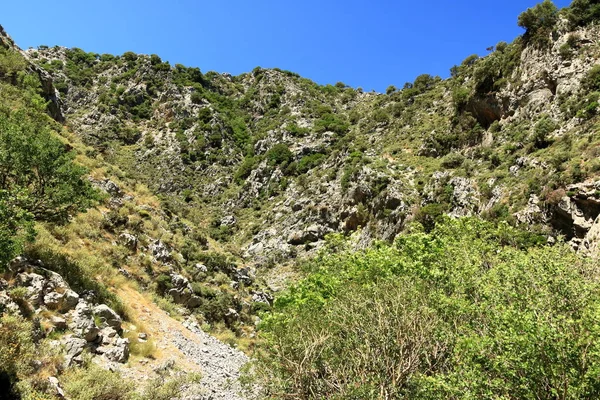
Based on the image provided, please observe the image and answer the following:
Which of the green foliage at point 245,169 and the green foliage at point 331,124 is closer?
the green foliage at point 245,169

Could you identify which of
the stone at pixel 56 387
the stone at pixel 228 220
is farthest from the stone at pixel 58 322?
the stone at pixel 228 220

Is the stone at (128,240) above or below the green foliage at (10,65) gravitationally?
below

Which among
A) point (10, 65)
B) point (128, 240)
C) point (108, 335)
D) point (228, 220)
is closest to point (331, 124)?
point (228, 220)

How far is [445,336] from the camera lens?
999cm

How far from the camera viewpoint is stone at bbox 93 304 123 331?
12391 millimetres

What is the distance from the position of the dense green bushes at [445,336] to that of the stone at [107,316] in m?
5.39

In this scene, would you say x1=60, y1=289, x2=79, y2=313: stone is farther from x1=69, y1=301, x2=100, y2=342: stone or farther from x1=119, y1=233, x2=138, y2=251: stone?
x1=119, y1=233, x2=138, y2=251: stone

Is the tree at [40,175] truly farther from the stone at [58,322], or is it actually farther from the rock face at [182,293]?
the rock face at [182,293]

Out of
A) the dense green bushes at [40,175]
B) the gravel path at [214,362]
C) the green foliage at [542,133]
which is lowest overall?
the gravel path at [214,362]

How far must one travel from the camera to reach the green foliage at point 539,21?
4194 cm

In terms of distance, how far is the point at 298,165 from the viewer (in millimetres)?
61188

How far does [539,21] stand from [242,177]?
4897 centimetres

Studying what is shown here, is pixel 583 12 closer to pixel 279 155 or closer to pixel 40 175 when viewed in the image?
pixel 279 155

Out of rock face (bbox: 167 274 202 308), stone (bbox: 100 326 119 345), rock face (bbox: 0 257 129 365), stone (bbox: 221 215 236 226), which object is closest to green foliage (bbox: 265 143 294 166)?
stone (bbox: 221 215 236 226)
